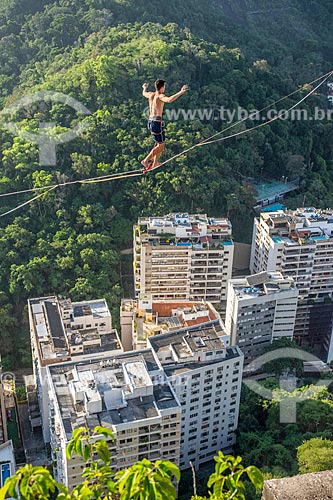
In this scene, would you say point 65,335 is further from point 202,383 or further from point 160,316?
point 202,383

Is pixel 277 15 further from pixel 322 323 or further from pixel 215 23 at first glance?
pixel 322 323

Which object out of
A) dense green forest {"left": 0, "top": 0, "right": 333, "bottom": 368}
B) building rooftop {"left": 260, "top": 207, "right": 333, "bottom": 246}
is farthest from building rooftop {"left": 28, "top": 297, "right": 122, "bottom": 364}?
building rooftop {"left": 260, "top": 207, "right": 333, "bottom": 246}

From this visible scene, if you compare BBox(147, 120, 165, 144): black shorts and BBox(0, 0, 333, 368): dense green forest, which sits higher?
BBox(147, 120, 165, 144): black shorts

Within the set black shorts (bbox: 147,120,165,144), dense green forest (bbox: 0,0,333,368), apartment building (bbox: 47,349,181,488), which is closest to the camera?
black shorts (bbox: 147,120,165,144)

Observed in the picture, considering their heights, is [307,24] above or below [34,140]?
above

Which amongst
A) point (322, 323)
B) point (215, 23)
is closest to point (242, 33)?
point (215, 23)

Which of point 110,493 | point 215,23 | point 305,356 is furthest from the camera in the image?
point 215,23

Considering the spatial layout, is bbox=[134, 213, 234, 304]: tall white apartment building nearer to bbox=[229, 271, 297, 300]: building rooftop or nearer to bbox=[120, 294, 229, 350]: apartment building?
bbox=[229, 271, 297, 300]: building rooftop

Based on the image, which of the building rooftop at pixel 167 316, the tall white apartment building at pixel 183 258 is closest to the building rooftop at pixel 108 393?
the building rooftop at pixel 167 316
